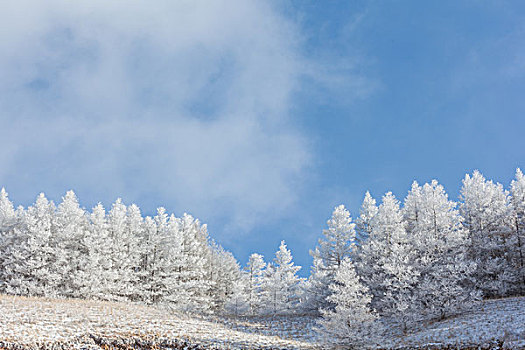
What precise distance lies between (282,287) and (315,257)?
6486 mm

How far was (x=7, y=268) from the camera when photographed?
151 ft

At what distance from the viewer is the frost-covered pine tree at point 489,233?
130 feet

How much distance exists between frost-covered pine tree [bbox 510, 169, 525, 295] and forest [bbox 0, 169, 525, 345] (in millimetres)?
103

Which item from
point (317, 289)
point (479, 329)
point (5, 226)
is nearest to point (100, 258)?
point (5, 226)

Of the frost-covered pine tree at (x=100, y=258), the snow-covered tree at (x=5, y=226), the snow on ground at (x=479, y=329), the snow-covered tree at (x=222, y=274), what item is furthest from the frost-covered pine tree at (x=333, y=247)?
the snow-covered tree at (x=5, y=226)

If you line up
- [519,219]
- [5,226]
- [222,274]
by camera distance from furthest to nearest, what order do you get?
[222,274] → [5,226] → [519,219]

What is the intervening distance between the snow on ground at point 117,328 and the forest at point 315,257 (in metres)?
6.90

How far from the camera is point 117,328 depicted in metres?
27.6

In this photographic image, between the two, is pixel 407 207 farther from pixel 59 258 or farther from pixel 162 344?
pixel 59 258

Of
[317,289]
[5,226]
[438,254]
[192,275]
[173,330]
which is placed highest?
[5,226]

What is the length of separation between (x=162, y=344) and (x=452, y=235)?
25.8 meters

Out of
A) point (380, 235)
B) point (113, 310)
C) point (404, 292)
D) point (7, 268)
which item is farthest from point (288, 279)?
point (7, 268)

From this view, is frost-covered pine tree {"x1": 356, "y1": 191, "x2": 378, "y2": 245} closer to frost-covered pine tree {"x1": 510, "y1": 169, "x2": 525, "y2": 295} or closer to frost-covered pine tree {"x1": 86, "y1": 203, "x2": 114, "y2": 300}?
frost-covered pine tree {"x1": 510, "y1": 169, "x2": 525, "y2": 295}

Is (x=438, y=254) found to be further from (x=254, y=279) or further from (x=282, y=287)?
(x=254, y=279)
